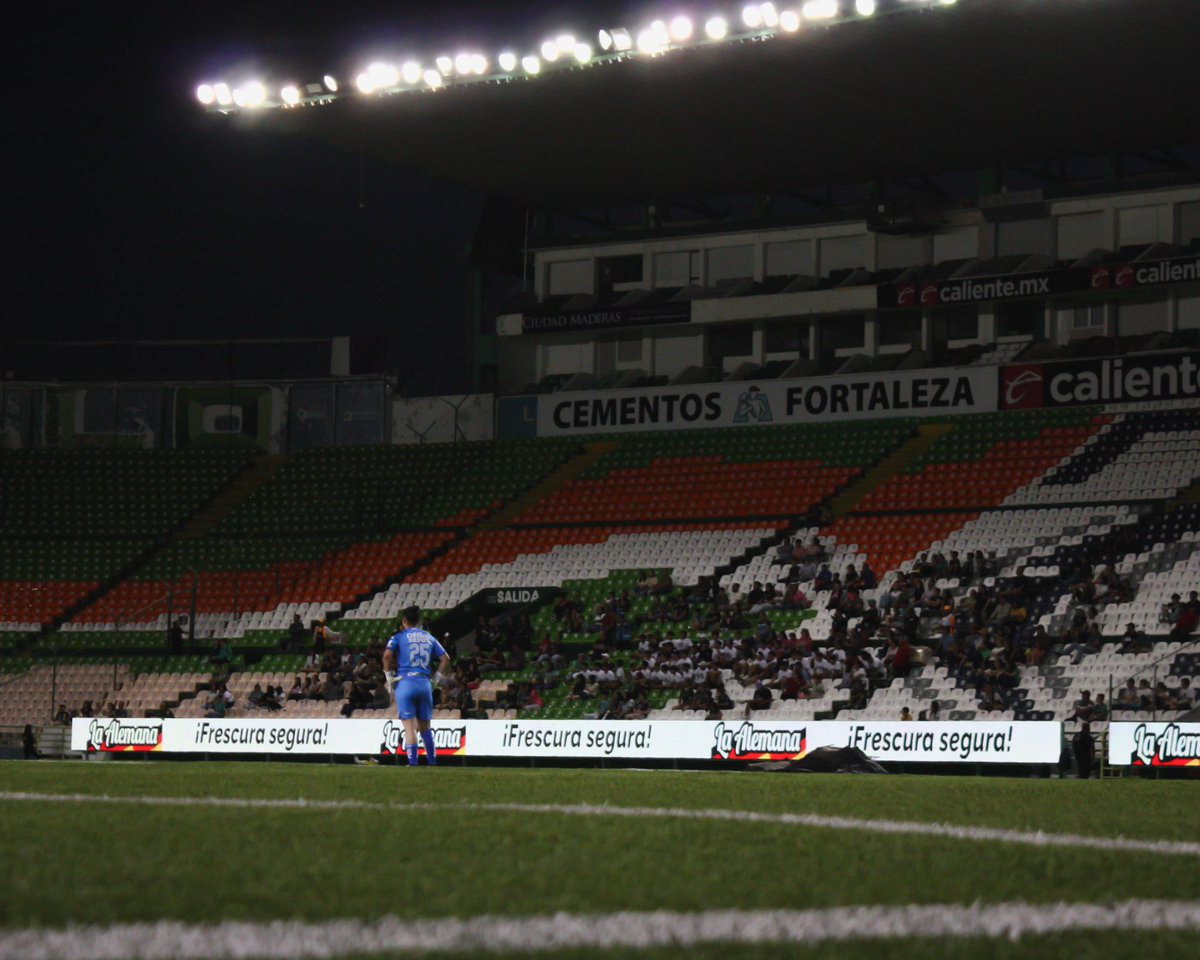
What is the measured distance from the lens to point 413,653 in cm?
1848

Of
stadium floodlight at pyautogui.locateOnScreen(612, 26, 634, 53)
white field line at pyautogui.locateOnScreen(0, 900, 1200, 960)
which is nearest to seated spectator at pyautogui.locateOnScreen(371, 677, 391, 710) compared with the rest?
stadium floodlight at pyautogui.locateOnScreen(612, 26, 634, 53)

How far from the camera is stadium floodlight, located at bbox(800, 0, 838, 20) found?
1340 inches

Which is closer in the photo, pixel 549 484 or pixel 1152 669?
pixel 1152 669

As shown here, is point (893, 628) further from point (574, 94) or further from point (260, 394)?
point (260, 394)

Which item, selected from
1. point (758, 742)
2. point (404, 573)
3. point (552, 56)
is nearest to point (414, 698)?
point (758, 742)

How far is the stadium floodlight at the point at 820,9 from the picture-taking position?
3403 cm

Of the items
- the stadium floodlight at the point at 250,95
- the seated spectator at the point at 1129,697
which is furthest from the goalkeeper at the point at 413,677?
the stadium floodlight at the point at 250,95

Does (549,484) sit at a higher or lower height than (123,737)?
higher

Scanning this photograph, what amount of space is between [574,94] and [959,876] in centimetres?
3481

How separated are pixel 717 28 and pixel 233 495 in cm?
1964

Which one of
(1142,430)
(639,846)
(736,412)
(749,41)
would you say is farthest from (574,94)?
(639,846)

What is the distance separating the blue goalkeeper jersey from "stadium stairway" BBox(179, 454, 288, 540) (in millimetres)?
27870

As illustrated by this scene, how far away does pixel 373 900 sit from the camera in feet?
17.1

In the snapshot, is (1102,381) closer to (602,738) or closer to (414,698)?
(602,738)
